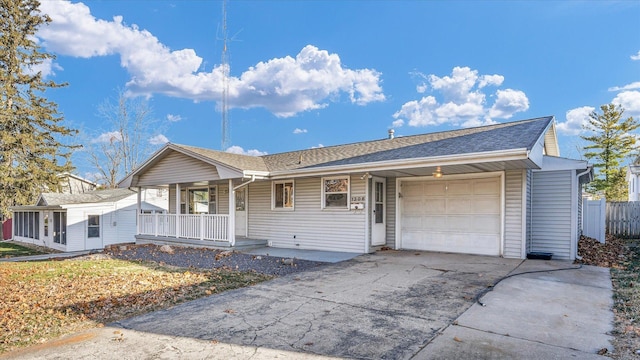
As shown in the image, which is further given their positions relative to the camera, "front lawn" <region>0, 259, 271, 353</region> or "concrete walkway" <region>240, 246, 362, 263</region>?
"concrete walkway" <region>240, 246, 362, 263</region>

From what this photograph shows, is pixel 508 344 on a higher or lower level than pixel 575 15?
lower

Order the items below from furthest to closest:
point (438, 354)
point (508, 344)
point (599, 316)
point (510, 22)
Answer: point (510, 22)
point (599, 316)
point (508, 344)
point (438, 354)

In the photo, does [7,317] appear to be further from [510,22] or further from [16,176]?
[16,176]

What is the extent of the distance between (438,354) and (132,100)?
3289 centimetres

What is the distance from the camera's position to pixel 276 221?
12.5 m

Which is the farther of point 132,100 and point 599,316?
point 132,100

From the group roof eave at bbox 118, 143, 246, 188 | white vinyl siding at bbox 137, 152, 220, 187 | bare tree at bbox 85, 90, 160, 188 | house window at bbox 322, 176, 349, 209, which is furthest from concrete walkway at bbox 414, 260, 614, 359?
bare tree at bbox 85, 90, 160, 188

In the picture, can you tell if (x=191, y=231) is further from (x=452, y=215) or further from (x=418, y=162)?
(x=452, y=215)

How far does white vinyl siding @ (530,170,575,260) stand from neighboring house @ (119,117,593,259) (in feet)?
0.07

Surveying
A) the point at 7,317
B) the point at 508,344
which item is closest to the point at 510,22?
the point at 508,344

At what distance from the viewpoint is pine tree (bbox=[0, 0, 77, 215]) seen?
21.7 m

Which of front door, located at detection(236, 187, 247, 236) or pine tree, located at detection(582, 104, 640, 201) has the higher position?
pine tree, located at detection(582, 104, 640, 201)

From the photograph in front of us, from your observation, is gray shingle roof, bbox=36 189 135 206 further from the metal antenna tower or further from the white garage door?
the white garage door

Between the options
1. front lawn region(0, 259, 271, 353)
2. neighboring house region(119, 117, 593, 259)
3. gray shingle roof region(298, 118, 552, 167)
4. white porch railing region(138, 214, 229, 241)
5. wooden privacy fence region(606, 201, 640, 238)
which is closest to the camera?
front lawn region(0, 259, 271, 353)
